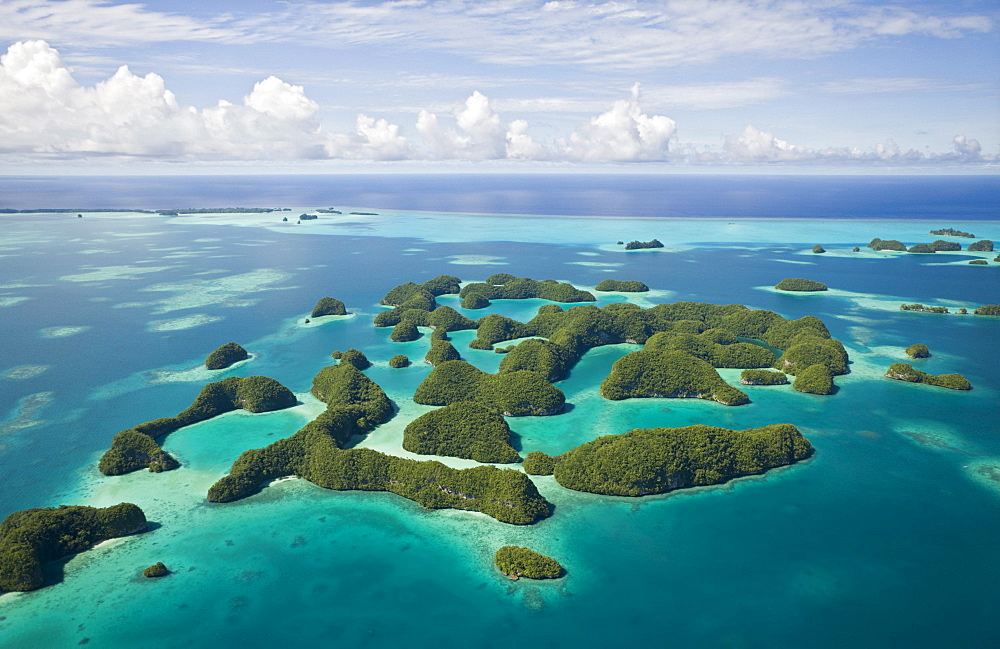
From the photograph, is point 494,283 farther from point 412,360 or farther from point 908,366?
point 908,366

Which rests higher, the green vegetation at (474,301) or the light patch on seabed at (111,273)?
the light patch on seabed at (111,273)

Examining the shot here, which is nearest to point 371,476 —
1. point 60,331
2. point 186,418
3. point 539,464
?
point 539,464

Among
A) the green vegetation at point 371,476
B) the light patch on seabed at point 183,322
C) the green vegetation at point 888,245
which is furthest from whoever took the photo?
the green vegetation at point 888,245

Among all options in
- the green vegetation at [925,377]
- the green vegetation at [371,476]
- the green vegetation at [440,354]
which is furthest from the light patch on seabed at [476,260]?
the green vegetation at [371,476]

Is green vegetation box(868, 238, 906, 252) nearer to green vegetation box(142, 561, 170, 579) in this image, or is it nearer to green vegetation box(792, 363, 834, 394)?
green vegetation box(792, 363, 834, 394)

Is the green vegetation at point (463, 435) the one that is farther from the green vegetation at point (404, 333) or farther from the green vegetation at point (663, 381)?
the green vegetation at point (404, 333)

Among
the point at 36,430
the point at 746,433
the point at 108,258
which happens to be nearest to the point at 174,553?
the point at 36,430
